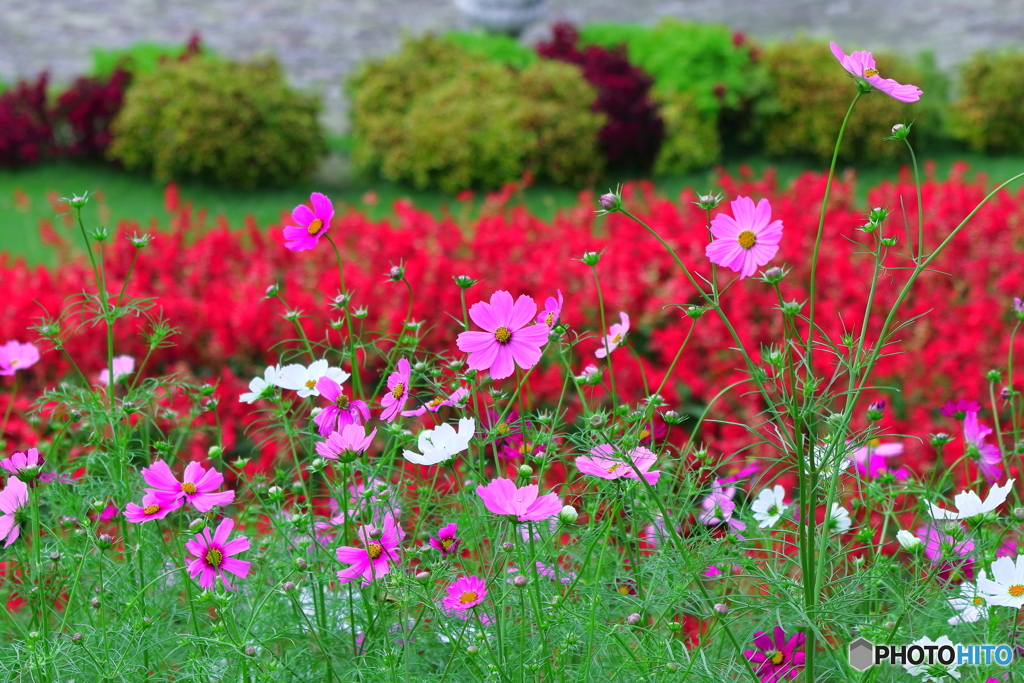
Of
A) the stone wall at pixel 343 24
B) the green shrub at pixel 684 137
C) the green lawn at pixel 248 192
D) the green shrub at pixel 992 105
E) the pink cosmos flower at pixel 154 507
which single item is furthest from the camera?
the stone wall at pixel 343 24

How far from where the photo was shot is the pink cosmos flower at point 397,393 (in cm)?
126

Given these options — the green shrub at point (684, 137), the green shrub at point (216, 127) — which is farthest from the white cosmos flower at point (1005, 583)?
the green shrub at point (216, 127)

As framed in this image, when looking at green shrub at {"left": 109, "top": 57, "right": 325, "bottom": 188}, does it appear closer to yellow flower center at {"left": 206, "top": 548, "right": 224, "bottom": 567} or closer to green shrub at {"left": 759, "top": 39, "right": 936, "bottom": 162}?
green shrub at {"left": 759, "top": 39, "right": 936, "bottom": 162}

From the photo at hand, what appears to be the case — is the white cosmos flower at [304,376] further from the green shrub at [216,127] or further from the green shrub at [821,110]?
the green shrub at [821,110]

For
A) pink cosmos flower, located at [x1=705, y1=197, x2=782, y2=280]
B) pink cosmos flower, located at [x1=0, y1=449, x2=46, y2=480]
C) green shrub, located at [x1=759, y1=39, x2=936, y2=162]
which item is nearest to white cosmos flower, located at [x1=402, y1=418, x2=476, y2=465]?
pink cosmos flower, located at [x1=705, y1=197, x2=782, y2=280]

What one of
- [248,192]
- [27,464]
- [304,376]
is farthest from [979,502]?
[248,192]

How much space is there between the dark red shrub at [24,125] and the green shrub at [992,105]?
6.73 meters

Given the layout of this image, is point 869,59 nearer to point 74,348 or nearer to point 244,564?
point 244,564

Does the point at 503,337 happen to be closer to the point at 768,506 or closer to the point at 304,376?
the point at 304,376

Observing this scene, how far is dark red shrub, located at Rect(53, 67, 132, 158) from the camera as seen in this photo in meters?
7.55

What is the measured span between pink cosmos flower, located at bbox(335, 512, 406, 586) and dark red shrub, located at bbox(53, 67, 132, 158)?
6.98 metres

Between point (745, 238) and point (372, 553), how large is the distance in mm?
550

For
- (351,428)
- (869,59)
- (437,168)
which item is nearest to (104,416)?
(351,428)

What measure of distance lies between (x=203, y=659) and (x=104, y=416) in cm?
42
